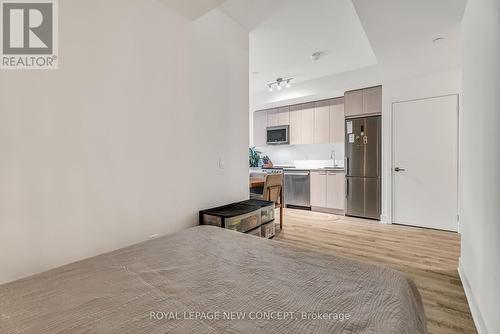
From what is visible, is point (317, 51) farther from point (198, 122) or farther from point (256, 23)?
point (198, 122)

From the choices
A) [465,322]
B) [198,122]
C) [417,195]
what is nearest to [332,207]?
→ [417,195]

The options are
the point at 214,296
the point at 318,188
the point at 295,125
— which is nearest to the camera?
the point at 214,296

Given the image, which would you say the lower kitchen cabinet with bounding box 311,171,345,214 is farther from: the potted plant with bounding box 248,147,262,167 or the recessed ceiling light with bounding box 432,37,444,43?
the recessed ceiling light with bounding box 432,37,444,43

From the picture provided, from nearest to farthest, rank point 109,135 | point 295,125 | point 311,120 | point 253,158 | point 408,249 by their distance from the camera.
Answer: point 109,135, point 408,249, point 311,120, point 295,125, point 253,158

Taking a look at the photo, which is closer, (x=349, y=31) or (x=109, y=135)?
(x=109, y=135)

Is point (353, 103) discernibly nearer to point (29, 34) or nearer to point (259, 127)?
point (259, 127)

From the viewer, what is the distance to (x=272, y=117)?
618 centimetres

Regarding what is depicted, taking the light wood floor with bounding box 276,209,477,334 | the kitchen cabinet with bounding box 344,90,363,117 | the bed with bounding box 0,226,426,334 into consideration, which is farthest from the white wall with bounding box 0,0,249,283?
the kitchen cabinet with bounding box 344,90,363,117

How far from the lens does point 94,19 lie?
5.29 feet

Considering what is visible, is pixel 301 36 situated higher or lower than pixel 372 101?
higher

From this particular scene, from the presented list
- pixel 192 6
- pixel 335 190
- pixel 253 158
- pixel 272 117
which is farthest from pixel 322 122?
pixel 192 6

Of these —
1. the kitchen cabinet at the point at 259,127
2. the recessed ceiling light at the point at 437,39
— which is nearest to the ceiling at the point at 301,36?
the recessed ceiling light at the point at 437,39

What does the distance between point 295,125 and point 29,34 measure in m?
4.88

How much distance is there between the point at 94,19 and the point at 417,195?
4.74m
